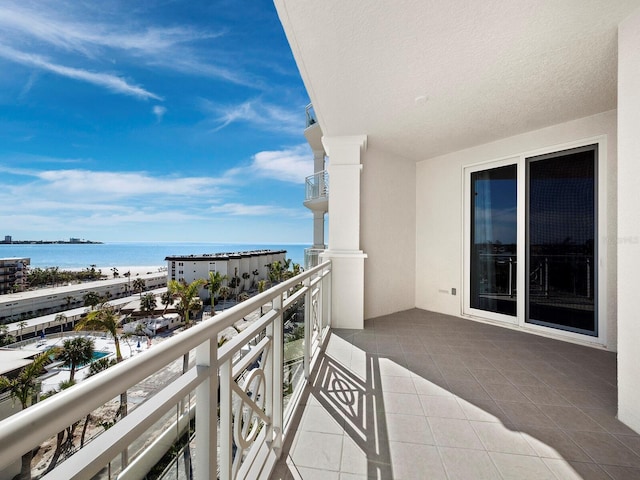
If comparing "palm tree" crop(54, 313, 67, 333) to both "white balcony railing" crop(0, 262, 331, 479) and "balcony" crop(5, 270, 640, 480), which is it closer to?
"balcony" crop(5, 270, 640, 480)

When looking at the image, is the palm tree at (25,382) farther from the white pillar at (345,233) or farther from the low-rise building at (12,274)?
the low-rise building at (12,274)

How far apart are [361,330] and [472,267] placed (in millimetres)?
1863

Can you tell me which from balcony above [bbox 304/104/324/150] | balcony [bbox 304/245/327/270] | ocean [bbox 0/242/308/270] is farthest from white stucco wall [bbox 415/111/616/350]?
ocean [bbox 0/242/308/270]

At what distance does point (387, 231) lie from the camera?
394cm

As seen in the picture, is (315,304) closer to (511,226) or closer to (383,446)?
(383,446)

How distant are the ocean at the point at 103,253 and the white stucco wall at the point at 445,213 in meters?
39.1

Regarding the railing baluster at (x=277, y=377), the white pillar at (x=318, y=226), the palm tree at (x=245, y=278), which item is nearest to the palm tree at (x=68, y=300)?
the palm tree at (x=245, y=278)

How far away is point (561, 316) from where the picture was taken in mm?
3094

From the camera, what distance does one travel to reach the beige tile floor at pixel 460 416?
4.45 ft

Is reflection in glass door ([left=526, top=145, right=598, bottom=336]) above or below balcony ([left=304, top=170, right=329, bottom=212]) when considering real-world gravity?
below

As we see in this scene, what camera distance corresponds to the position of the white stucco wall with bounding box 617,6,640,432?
1576 mm

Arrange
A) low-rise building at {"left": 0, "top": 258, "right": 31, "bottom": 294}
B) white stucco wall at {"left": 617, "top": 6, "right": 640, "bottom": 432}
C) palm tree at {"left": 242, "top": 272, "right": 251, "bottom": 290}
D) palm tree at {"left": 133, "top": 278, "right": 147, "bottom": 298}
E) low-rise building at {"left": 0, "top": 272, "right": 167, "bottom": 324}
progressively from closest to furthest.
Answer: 1. white stucco wall at {"left": 617, "top": 6, "right": 640, "bottom": 432}
2. low-rise building at {"left": 0, "top": 258, "right": 31, "bottom": 294}
3. low-rise building at {"left": 0, "top": 272, "right": 167, "bottom": 324}
4. palm tree at {"left": 133, "top": 278, "right": 147, "bottom": 298}
5. palm tree at {"left": 242, "top": 272, "right": 251, "bottom": 290}

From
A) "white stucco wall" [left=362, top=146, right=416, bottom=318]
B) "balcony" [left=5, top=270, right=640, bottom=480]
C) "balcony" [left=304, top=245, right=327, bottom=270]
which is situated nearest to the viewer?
"balcony" [left=5, top=270, right=640, bottom=480]

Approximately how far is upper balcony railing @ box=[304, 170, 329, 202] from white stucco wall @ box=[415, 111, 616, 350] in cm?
314
